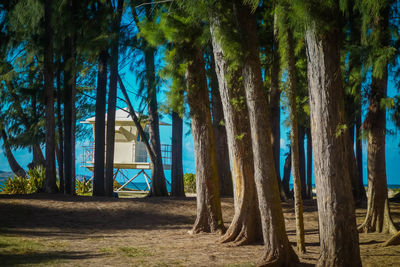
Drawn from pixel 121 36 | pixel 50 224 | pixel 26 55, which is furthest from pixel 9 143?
pixel 50 224

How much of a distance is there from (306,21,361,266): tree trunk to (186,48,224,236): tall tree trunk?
3695 mm

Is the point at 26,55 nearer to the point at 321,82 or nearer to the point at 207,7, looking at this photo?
the point at 207,7

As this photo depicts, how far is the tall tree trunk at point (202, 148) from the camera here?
7.93 meters

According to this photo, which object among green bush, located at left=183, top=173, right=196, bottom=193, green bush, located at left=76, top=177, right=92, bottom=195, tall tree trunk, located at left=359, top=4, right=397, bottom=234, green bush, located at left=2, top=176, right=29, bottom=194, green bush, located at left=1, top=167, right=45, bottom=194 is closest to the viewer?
tall tree trunk, located at left=359, top=4, right=397, bottom=234

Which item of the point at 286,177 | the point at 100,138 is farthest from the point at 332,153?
the point at 100,138

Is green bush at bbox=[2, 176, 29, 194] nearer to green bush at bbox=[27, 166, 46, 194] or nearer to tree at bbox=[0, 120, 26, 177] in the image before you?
green bush at bbox=[27, 166, 46, 194]

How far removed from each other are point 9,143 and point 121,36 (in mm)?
7603

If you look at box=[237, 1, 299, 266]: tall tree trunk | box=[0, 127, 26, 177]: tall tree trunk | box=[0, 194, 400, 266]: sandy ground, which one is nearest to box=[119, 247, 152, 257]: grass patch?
box=[0, 194, 400, 266]: sandy ground

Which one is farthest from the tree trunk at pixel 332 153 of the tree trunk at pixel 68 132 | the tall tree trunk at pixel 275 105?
the tree trunk at pixel 68 132

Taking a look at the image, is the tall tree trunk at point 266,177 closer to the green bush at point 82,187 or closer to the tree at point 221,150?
the tree at point 221,150

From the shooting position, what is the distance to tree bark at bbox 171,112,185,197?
524 inches

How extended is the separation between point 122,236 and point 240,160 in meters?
3.03

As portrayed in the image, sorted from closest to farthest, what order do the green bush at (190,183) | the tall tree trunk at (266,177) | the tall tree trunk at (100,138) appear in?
1. the tall tree trunk at (266,177)
2. the tall tree trunk at (100,138)
3. the green bush at (190,183)

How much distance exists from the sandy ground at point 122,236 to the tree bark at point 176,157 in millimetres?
1798
